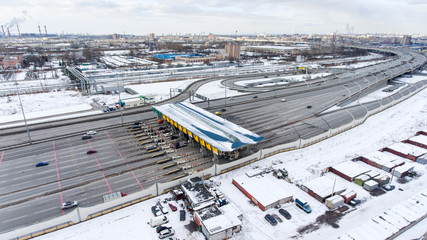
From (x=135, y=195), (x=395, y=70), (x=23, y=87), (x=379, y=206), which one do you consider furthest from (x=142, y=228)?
Result: (x=395, y=70)

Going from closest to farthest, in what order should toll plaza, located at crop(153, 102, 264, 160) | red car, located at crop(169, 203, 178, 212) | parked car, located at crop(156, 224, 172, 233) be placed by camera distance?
parked car, located at crop(156, 224, 172, 233) → red car, located at crop(169, 203, 178, 212) → toll plaza, located at crop(153, 102, 264, 160)

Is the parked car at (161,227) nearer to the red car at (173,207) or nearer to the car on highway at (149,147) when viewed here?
the red car at (173,207)

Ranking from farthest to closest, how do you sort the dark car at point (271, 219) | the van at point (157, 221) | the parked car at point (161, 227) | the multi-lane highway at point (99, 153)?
the multi-lane highway at point (99, 153) < the dark car at point (271, 219) < the van at point (157, 221) < the parked car at point (161, 227)

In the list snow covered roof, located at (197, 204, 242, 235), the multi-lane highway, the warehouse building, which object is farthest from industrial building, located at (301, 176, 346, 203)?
the multi-lane highway

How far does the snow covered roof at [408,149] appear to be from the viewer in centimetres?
3750

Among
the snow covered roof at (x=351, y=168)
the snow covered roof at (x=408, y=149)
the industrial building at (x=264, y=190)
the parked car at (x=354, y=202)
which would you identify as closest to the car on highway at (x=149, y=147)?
the industrial building at (x=264, y=190)

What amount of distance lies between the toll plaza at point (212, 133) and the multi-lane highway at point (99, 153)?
10.5ft

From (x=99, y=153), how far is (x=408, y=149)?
49614mm

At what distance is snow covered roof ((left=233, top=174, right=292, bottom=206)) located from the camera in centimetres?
2739

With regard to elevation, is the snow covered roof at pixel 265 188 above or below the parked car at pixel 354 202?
above

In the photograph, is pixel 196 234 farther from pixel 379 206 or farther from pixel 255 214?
pixel 379 206

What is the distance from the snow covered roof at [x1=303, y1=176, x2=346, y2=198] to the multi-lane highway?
38.4 feet

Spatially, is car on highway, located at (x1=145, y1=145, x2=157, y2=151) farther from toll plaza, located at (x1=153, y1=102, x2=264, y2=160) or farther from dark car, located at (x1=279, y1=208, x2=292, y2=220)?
dark car, located at (x1=279, y1=208, x2=292, y2=220)

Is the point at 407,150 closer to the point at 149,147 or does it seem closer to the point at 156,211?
the point at 156,211
